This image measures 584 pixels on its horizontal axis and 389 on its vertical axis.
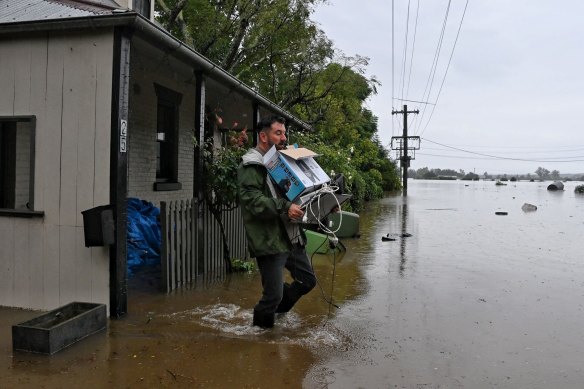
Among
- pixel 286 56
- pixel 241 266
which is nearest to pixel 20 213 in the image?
pixel 241 266

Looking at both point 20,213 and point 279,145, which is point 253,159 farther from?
point 20,213

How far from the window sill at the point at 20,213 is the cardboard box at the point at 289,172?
258cm

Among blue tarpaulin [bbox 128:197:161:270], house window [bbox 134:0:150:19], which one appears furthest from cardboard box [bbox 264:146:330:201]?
house window [bbox 134:0:150:19]

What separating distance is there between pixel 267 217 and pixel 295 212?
292 mm

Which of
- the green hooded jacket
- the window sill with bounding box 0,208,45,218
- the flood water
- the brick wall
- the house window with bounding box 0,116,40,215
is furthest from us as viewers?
the brick wall

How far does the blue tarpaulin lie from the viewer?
7.50 m

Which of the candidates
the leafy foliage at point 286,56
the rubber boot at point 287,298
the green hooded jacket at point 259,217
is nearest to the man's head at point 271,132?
the green hooded jacket at point 259,217

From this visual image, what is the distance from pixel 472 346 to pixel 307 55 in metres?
15.2

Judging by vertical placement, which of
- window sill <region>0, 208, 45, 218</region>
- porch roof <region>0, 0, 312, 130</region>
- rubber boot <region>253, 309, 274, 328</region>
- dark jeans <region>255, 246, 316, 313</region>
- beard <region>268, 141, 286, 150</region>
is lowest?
rubber boot <region>253, 309, 274, 328</region>

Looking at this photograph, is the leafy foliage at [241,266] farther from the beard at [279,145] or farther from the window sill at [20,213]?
the beard at [279,145]

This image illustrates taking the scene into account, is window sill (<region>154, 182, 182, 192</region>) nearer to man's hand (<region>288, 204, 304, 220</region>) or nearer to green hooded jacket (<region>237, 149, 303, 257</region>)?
green hooded jacket (<region>237, 149, 303, 257</region>)

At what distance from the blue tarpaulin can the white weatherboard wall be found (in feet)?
7.10

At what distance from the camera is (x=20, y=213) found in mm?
5191

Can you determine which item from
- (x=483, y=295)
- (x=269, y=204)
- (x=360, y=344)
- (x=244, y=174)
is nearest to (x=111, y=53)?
(x=244, y=174)
